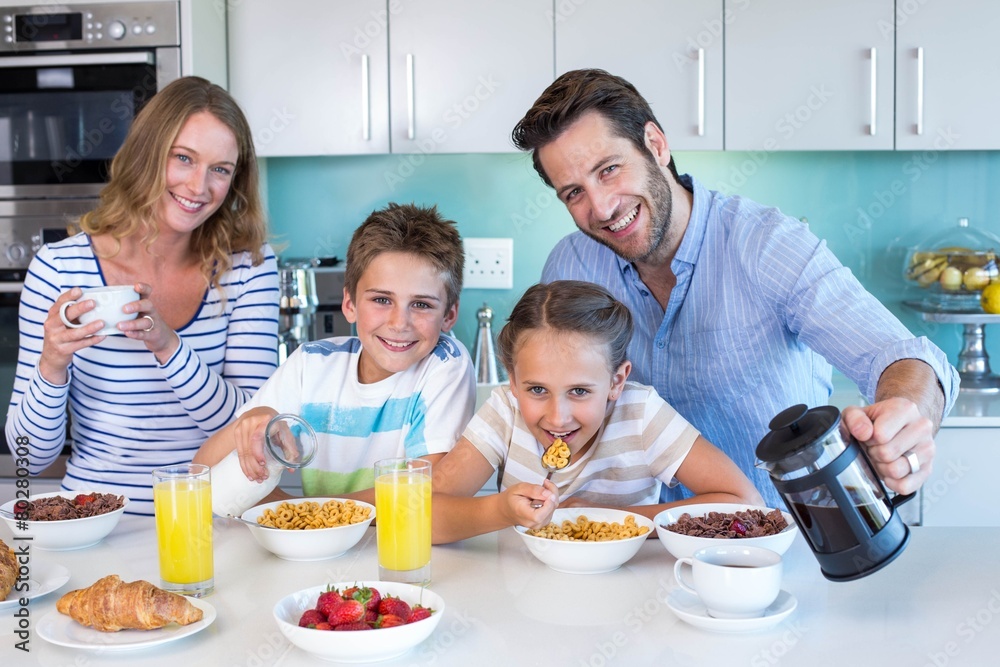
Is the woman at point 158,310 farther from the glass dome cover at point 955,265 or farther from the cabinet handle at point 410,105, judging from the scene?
the glass dome cover at point 955,265

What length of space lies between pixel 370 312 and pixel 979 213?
223 cm

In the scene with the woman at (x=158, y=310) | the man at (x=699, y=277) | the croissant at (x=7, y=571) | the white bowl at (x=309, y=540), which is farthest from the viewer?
the woman at (x=158, y=310)

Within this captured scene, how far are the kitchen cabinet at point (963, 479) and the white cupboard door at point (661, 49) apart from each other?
1.03 m

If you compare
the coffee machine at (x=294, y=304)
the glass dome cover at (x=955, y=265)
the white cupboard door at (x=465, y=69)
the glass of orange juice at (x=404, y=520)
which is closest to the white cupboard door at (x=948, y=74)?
the glass dome cover at (x=955, y=265)

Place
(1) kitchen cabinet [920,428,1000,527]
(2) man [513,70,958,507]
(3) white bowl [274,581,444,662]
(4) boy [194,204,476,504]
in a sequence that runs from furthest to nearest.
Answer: (1) kitchen cabinet [920,428,1000,527], (4) boy [194,204,476,504], (2) man [513,70,958,507], (3) white bowl [274,581,444,662]

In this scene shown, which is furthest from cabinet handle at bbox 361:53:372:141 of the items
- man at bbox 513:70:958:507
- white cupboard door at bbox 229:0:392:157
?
man at bbox 513:70:958:507

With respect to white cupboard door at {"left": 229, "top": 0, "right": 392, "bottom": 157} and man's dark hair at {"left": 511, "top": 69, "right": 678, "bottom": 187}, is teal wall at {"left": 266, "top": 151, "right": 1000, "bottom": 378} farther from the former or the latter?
man's dark hair at {"left": 511, "top": 69, "right": 678, "bottom": 187}

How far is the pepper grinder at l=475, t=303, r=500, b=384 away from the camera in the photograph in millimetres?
2912

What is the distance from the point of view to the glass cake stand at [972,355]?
284 centimetres

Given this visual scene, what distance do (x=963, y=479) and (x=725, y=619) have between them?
187 cm

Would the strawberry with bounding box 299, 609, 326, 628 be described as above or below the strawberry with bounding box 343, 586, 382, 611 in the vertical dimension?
below

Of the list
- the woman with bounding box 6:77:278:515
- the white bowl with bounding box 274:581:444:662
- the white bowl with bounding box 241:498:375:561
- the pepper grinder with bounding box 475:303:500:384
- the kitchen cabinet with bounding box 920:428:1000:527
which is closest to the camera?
the white bowl with bounding box 274:581:444:662

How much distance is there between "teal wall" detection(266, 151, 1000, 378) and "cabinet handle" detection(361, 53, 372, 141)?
0.34m

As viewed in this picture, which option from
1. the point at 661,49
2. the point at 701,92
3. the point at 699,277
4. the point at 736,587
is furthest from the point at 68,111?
the point at 736,587
